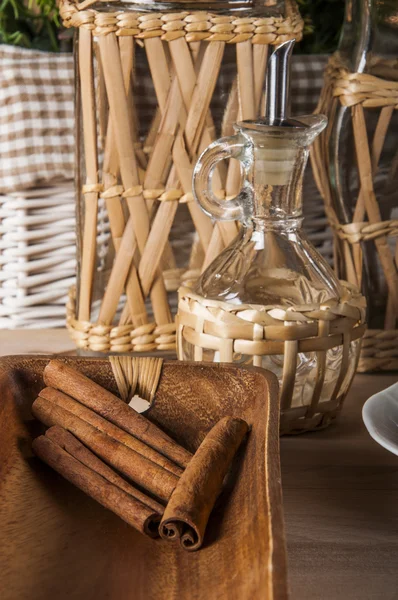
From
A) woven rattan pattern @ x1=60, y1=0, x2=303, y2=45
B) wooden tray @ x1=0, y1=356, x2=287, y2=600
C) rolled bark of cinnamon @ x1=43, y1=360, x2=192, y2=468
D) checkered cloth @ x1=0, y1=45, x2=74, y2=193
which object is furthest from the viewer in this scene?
checkered cloth @ x1=0, y1=45, x2=74, y2=193

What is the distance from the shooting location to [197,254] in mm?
724

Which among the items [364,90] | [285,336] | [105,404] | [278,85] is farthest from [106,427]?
[364,90]

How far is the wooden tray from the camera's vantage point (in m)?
0.38

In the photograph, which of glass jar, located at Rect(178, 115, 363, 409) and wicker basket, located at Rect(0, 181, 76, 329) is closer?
glass jar, located at Rect(178, 115, 363, 409)

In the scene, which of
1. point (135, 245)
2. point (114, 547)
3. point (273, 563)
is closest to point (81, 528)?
point (114, 547)

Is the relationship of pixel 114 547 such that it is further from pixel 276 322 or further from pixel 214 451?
pixel 276 322

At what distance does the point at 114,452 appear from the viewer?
0.49 meters

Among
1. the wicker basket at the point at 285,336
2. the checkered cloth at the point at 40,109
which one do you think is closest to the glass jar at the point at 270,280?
the wicker basket at the point at 285,336

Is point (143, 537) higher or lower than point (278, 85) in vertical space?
lower

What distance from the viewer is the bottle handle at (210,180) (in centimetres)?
57

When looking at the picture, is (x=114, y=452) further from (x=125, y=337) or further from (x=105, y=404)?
(x=125, y=337)

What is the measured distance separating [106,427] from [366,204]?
33 cm

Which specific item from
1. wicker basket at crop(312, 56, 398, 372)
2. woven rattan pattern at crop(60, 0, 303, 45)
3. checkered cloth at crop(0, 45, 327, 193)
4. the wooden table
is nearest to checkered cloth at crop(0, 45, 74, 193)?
checkered cloth at crop(0, 45, 327, 193)

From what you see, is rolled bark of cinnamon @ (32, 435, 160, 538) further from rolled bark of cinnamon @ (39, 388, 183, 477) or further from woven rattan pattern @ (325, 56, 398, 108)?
woven rattan pattern @ (325, 56, 398, 108)
